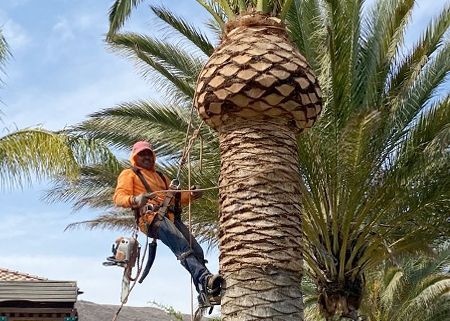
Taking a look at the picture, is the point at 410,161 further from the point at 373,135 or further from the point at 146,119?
the point at 146,119

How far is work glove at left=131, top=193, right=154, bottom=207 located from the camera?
5.94m

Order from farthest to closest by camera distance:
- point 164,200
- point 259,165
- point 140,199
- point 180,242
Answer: point 164,200 < point 180,242 < point 140,199 < point 259,165

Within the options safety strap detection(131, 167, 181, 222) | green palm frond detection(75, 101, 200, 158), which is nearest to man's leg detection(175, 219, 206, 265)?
safety strap detection(131, 167, 181, 222)

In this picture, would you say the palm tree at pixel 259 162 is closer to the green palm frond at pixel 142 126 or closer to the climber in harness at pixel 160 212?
the climber in harness at pixel 160 212

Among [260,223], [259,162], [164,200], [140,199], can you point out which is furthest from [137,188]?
[260,223]

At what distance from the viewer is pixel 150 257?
6379mm

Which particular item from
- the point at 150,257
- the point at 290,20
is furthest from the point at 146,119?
the point at 150,257

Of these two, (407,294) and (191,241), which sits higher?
(407,294)

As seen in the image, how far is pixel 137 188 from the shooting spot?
20.6 feet

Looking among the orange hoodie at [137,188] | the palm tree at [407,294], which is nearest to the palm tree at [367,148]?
the orange hoodie at [137,188]

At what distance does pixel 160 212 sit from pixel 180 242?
267 mm

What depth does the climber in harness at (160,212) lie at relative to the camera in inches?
234

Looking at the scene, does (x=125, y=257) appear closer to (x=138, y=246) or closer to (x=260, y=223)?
(x=138, y=246)

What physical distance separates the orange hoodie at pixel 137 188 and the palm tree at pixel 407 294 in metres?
13.1
